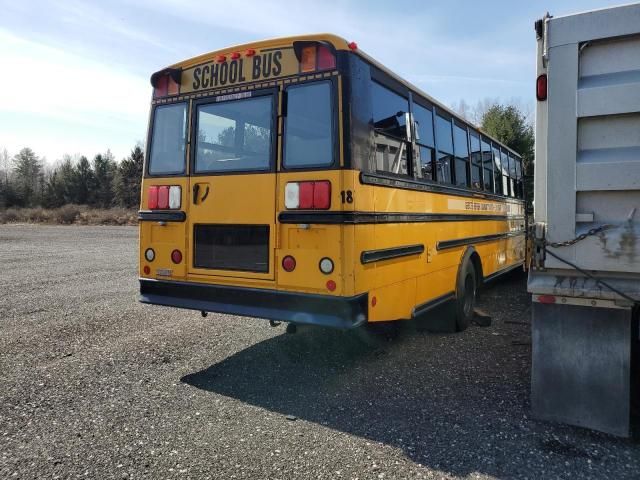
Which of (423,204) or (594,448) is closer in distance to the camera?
(594,448)

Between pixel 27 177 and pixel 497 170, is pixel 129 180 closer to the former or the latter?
pixel 27 177

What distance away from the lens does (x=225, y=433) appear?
321 cm

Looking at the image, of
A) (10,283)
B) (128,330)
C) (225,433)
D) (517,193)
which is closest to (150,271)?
(128,330)

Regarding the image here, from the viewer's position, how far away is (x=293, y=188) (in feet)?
12.8

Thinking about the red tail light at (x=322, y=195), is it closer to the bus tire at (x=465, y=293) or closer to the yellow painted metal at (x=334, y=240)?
the yellow painted metal at (x=334, y=240)

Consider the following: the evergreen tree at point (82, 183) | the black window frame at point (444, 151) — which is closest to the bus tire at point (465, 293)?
the black window frame at point (444, 151)

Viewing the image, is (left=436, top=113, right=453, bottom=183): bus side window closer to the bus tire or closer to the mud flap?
the bus tire

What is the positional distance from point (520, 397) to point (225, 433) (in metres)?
2.27

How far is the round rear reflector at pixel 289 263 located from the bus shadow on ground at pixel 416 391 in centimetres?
103

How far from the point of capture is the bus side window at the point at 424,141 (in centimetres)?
483

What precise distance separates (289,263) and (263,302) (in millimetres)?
422

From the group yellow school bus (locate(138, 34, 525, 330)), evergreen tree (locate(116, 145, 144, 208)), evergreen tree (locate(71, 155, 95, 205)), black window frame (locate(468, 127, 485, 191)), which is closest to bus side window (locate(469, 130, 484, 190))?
black window frame (locate(468, 127, 485, 191))

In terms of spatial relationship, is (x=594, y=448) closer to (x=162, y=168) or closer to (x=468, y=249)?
(x=468, y=249)

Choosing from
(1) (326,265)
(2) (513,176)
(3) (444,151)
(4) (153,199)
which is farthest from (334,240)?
(2) (513,176)
